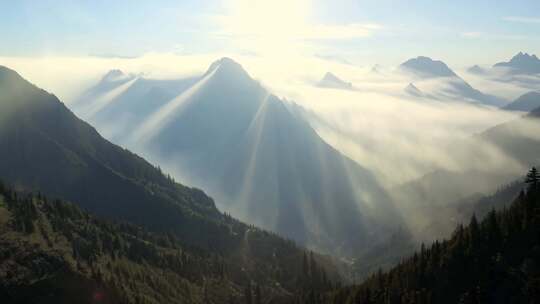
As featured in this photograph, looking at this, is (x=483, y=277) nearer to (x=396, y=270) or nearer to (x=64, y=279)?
(x=396, y=270)

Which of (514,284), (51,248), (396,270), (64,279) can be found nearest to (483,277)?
(514,284)

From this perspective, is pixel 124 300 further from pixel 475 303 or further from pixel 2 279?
pixel 475 303

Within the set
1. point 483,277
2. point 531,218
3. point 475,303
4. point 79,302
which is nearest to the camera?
point 475,303

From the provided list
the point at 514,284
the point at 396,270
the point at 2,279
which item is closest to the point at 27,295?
the point at 2,279

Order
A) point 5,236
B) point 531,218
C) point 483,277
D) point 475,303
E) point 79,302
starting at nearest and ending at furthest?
1. point 475,303
2. point 483,277
3. point 531,218
4. point 79,302
5. point 5,236

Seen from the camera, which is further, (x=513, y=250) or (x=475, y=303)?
(x=513, y=250)

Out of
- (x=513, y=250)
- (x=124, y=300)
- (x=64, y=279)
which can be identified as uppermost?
(x=513, y=250)

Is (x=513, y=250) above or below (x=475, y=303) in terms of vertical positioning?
above
